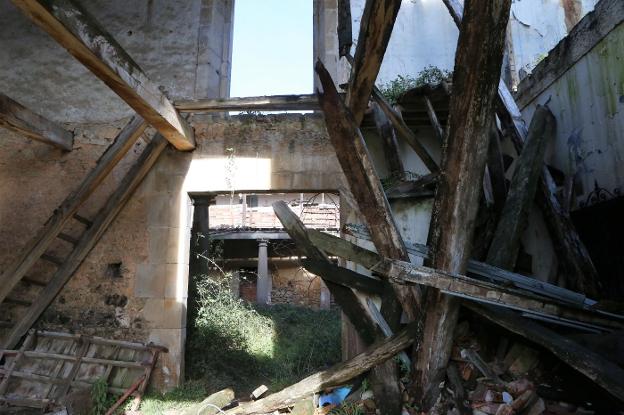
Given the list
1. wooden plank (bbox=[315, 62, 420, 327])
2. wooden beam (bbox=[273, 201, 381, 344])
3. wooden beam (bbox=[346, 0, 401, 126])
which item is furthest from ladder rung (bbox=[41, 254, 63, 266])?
wooden beam (bbox=[346, 0, 401, 126])

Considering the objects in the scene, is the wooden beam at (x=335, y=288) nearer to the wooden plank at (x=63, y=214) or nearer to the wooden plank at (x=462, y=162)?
the wooden plank at (x=462, y=162)

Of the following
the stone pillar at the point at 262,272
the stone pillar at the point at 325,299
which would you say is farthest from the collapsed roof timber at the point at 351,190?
the stone pillar at the point at 325,299

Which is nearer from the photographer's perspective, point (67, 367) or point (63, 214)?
point (67, 367)

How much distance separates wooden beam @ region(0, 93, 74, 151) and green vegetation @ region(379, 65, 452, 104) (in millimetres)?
4102

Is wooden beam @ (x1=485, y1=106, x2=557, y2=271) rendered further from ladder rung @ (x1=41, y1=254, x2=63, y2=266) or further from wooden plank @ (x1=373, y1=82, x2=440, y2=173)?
ladder rung @ (x1=41, y1=254, x2=63, y2=266)

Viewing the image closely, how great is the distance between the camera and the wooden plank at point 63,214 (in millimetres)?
4668

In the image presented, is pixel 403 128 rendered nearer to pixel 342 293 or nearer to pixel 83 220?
pixel 342 293

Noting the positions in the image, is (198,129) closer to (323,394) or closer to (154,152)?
(154,152)

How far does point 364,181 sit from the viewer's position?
2924 mm

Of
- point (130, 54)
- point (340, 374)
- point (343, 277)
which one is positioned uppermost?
point (130, 54)

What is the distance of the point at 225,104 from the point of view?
4594 mm

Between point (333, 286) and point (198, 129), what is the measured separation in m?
2.89

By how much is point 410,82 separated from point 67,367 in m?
5.39

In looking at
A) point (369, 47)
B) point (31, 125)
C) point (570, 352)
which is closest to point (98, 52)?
point (369, 47)
